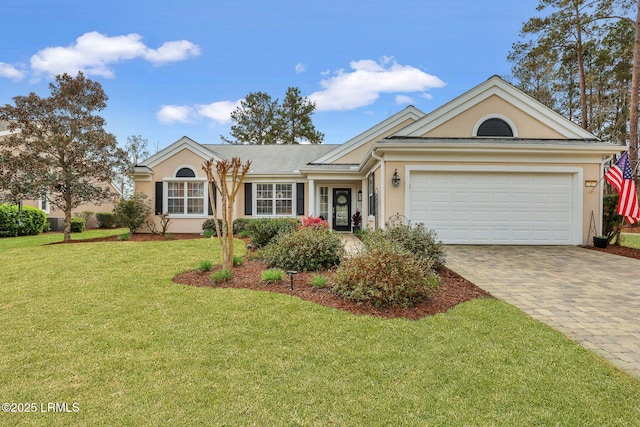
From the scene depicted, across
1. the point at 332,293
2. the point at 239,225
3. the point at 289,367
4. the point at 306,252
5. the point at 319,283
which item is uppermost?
the point at 239,225

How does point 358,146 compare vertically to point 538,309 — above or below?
above

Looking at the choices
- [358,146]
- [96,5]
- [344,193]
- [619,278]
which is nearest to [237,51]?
[96,5]

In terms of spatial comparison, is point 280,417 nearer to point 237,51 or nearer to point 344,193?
point 344,193

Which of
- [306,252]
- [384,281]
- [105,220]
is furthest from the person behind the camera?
[105,220]

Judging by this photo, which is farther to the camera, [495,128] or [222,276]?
[495,128]

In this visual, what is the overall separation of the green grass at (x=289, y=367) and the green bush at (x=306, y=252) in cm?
179

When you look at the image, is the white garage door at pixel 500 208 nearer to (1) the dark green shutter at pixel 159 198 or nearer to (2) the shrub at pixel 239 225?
(2) the shrub at pixel 239 225

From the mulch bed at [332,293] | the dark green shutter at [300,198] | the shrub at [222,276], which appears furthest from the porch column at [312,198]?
the shrub at [222,276]

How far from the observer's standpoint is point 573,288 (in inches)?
214

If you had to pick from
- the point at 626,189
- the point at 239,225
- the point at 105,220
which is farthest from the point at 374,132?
the point at 105,220

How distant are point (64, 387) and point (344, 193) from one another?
1390 centimetres

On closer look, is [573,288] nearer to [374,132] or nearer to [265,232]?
[265,232]

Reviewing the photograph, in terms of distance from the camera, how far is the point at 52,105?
12.0 m

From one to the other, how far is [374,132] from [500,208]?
22.9 ft
